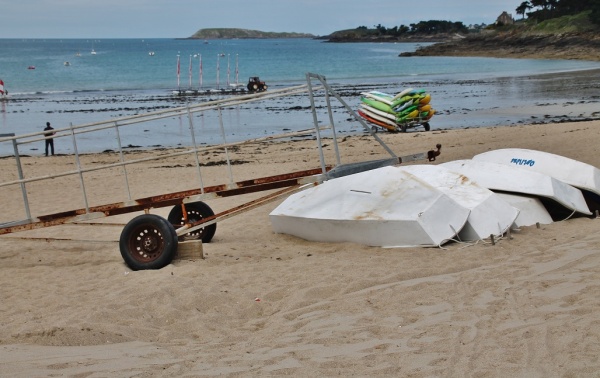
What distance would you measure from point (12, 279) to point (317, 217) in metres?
3.41

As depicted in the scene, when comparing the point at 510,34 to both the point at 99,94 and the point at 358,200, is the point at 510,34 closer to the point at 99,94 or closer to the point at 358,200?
the point at 99,94

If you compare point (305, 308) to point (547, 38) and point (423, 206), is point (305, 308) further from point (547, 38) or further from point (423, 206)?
point (547, 38)

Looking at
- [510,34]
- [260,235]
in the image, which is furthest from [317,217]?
[510,34]

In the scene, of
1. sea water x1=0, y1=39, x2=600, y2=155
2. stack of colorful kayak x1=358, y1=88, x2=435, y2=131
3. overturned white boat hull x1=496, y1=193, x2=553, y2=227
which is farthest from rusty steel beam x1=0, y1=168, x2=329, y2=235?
stack of colorful kayak x1=358, y1=88, x2=435, y2=131

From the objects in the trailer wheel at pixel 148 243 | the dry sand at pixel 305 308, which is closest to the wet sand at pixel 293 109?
the trailer wheel at pixel 148 243

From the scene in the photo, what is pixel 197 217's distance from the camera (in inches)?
404

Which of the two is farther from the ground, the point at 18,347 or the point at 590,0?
the point at 590,0

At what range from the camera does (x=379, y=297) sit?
685 centimetres

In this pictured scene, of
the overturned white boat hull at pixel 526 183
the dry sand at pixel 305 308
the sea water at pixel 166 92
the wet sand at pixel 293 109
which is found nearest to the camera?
the dry sand at pixel 305 308

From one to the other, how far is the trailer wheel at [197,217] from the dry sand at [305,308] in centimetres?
18

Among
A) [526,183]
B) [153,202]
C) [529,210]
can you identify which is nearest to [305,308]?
[153,202]

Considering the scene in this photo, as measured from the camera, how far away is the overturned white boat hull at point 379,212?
8758 mm

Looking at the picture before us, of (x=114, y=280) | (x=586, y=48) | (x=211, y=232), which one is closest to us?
(x=114, y=280)

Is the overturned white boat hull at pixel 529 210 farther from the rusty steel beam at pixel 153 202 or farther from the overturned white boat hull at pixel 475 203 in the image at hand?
the rusty steel beam at pixel 153 202
